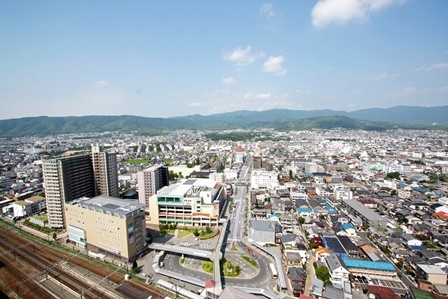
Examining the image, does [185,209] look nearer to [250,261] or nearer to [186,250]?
[186,250]

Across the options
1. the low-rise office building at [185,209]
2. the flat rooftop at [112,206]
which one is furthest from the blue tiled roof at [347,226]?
the flat rooftop at [112,206]

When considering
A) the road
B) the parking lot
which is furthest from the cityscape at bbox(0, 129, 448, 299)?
the road

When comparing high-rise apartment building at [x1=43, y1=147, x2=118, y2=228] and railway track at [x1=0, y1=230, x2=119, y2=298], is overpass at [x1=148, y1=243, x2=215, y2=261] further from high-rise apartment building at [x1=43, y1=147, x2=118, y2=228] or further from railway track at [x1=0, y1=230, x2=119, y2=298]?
high-rise apartment building at [x1=43, y1=147, x2=118, y2=228]

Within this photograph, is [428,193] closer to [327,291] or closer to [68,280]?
[327,291]

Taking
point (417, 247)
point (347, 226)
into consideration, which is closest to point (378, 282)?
point (417, 247)

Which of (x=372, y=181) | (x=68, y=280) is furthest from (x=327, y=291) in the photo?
(x=372, y=181)

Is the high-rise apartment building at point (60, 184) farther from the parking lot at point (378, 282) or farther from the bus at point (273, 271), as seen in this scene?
the parking lot at point (378, 282)
